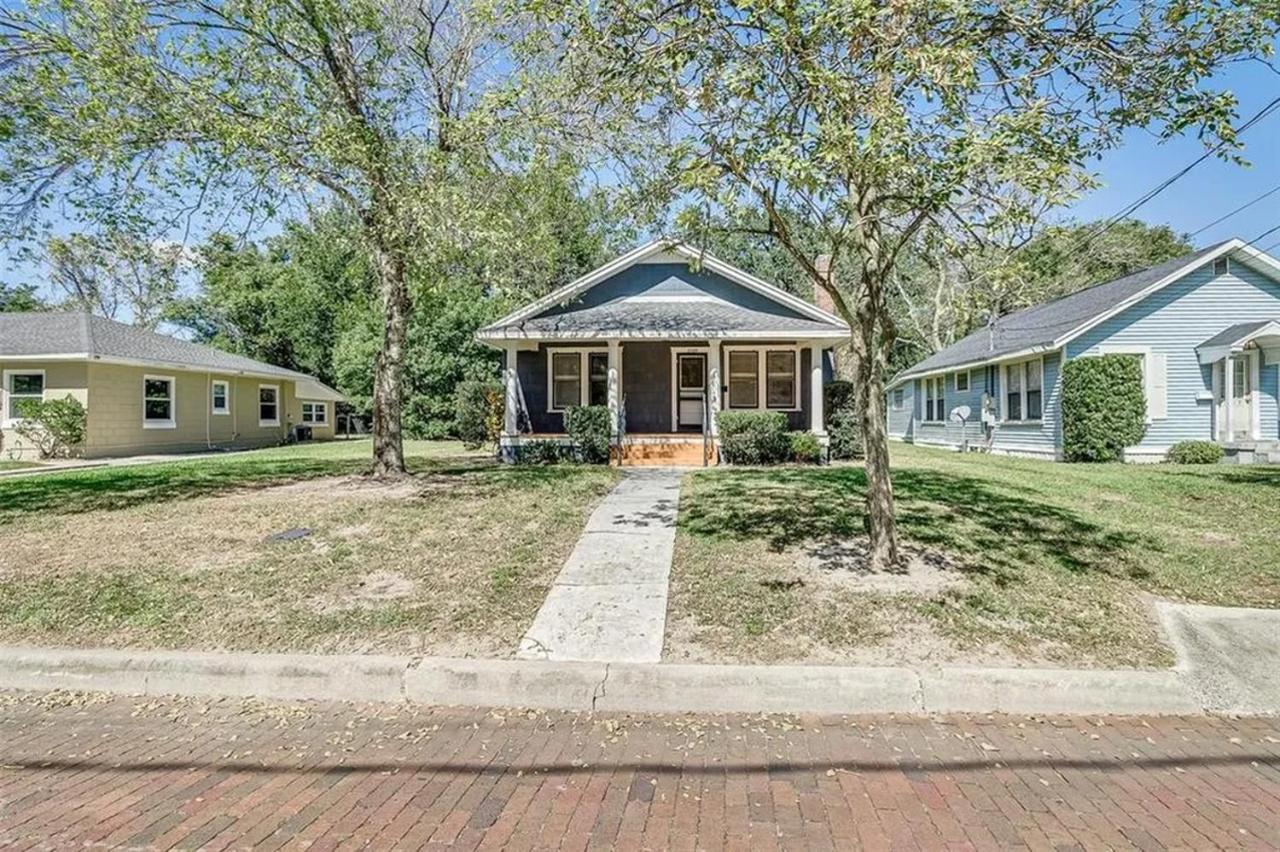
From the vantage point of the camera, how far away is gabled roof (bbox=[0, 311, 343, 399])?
18.2 m

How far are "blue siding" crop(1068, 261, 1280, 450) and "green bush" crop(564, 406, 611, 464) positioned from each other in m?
10.9

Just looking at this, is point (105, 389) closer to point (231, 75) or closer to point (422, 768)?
point (231, 75)

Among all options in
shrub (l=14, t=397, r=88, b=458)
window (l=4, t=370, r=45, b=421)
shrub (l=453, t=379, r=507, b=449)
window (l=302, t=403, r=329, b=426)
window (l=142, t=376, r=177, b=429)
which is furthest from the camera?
window (l=302, t=403, r=329, b=426)

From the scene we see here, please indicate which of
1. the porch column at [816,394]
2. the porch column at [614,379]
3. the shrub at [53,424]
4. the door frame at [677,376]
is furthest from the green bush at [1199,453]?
the shrub at [53,424]

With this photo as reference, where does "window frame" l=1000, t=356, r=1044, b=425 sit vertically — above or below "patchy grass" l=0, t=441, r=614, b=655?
above

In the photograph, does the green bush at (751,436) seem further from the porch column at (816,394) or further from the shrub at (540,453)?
the shrub at (540,453)

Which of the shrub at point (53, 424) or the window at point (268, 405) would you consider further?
the window at point (268, 405)

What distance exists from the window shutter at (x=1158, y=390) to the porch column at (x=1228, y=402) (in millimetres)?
1079

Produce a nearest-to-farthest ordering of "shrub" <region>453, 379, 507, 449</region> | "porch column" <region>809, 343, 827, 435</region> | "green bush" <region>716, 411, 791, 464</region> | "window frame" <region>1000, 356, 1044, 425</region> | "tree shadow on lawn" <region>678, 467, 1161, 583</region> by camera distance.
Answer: "tree shadow on lawn" <region>678, 467, 1161, 583</region>, "green bush" <region>716, 411, 791, 464</region>, "porch column" <region>809, 343, 827, 435</region>, "window frame" <region>1000, 356, 1044, 425</region>, "shrub" <region>453, 379, 507, 449</region>

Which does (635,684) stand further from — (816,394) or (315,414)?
(315,414)

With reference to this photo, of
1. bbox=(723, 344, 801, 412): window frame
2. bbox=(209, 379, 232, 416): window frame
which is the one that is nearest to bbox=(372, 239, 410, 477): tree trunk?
bbox=(723, 344, 801, 412): window frame

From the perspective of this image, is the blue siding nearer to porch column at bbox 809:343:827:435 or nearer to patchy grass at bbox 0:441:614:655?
porch column at bbox 809:343:827:435

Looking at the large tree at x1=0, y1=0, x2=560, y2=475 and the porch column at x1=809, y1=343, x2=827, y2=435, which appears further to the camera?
the porch column at x1=809, y1=343, x2=827, y2=435

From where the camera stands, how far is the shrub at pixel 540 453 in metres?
14.4
